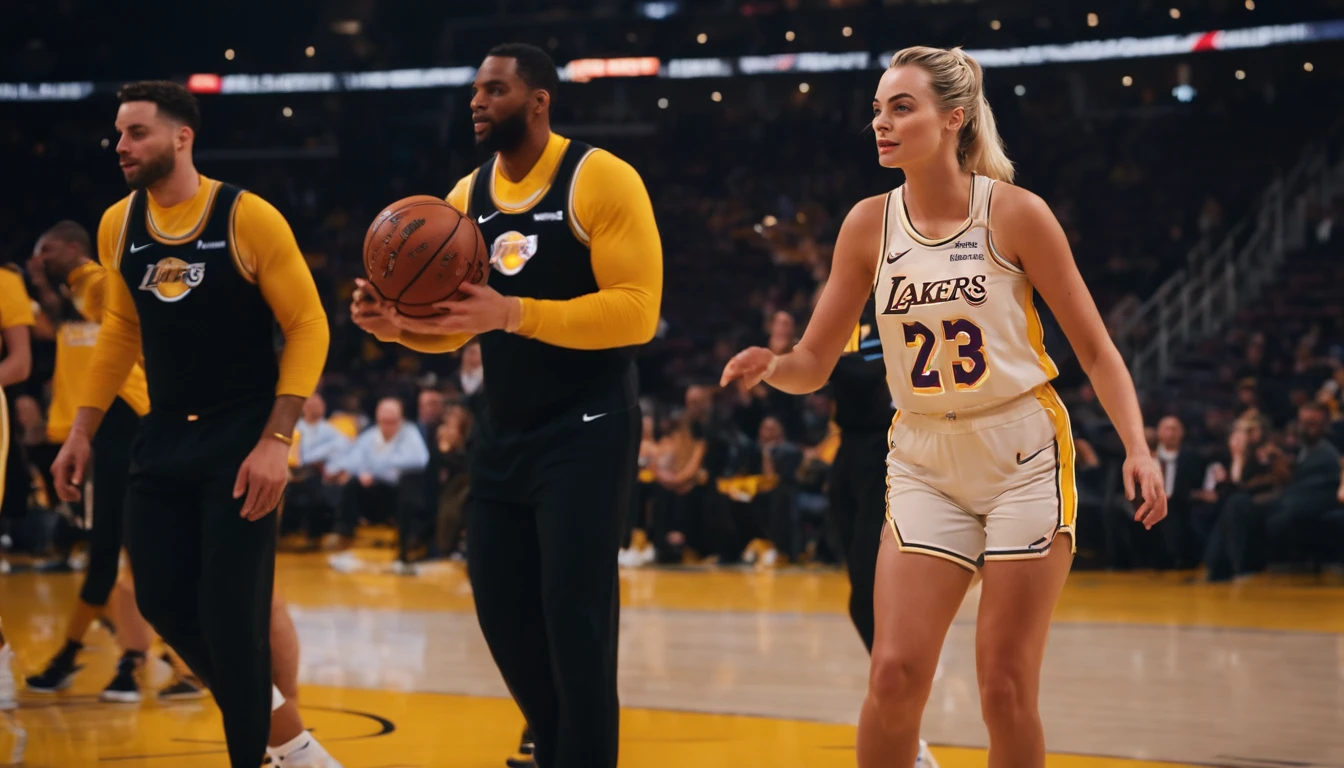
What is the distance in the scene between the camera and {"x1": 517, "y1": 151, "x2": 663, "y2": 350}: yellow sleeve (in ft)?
12.5

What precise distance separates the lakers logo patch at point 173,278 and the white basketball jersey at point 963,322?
2.04 meters

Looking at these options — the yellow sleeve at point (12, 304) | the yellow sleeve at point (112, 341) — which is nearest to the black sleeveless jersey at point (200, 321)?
the yellow sleeve at point (112, 341)

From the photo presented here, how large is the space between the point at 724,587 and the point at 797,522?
1.55 metres

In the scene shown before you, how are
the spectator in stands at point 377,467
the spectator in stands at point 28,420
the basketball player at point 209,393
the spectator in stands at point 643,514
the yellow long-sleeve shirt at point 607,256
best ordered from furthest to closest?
the spectator in stands at point 377,467 → the spectator in stands at point 643,514 → the spectator in stands at point 28,420 → the basketball player at point 209,393 → the yellow long-sleeve shirt at point 607,256

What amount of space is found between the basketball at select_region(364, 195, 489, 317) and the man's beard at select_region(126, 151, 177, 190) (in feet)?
3.69

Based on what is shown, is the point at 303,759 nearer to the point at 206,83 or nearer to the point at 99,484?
the point at 99,484

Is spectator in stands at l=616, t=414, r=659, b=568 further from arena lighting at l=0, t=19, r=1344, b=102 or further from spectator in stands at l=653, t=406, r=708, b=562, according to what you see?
arena lighting at l=0, t=19, r=1344, b=102

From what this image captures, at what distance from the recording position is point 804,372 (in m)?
3.93

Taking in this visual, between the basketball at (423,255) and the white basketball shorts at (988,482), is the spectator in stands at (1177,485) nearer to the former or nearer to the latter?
the white basketball shorts at (988,482)

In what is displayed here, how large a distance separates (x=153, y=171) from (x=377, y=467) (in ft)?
31.2

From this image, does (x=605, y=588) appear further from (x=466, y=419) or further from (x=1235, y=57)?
(x=1235, y=57)

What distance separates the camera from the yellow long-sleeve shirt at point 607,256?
3789 mm

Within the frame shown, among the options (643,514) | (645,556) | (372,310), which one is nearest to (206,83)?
(643,514)

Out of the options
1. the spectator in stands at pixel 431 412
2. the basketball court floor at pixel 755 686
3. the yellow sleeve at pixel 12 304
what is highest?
the yellow sleeve at pixel 12 304
